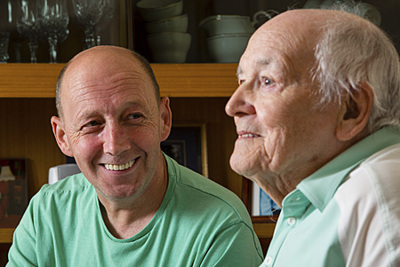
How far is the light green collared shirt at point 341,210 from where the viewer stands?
838 millimetres

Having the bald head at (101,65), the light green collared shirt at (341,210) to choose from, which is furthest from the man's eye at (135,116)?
the light green collared shirt at (341,210)

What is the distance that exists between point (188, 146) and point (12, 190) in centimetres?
74

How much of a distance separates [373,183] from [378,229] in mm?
71

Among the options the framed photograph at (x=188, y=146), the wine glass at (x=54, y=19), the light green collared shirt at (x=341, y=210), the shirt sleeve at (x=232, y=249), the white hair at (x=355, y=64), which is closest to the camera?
the light green collared shirt at (x=341, y=210)

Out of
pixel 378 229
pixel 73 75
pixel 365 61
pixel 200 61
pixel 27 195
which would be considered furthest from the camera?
pixel 27 195

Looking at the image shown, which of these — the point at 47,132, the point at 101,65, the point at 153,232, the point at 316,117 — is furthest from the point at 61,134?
→ the point at 316,117

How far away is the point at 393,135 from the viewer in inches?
38.9

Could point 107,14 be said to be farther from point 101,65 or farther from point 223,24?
point 101,65

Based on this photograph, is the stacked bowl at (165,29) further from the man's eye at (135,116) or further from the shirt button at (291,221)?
the shirt button at (291,221)

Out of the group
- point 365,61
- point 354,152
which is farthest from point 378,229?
point 365,61

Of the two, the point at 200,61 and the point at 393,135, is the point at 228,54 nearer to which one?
the point at 200,61

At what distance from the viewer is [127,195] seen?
5.20 feet

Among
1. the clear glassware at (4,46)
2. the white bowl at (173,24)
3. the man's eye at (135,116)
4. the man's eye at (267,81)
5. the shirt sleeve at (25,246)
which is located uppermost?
the man's eye at (267,81)

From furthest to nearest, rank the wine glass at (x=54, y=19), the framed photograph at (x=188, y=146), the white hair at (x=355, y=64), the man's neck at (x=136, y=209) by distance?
the framed photograph at (x=188, y=146)
the wine glass at (x=54, y=19)
the man's neck at (x=136, y=209)
the white hair at (x=355, y=64)
